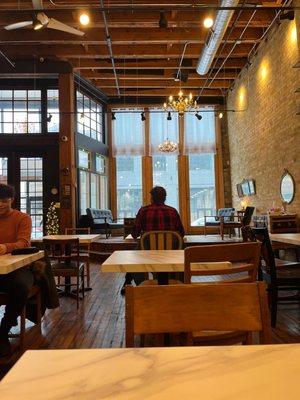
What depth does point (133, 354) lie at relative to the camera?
87 centimetres

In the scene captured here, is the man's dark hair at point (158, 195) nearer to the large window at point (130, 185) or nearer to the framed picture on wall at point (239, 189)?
the framed picture on wall at point (239, 189)

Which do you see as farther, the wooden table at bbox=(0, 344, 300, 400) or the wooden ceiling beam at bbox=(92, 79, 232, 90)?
the wooden ceiling beam at bbox=(92, 79, 232, 90)

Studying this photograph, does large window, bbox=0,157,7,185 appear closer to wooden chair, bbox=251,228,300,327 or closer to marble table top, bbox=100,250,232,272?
wooden chair, bbox=251,228,300,327

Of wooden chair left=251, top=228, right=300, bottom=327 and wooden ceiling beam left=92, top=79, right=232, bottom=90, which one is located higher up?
wooden ceiling beam left=92, top=79, right=232, bottom=90

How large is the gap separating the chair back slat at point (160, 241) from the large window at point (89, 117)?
713 cm

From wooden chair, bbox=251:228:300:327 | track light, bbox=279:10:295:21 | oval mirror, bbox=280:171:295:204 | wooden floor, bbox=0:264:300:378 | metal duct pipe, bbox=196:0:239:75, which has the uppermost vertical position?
track light, bbox=279:10:295:21

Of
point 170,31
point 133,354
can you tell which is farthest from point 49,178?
point 133,354

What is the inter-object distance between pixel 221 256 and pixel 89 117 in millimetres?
9984

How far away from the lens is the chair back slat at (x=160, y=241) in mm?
3312

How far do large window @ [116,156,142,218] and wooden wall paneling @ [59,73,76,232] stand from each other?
2.99 m

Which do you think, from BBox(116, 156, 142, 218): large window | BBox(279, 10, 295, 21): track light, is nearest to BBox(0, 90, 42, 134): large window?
BBox(116, 156, 142, 218): large window

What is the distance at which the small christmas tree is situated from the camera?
9.46m

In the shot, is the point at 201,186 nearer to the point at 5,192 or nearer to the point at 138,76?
the point at 138,76

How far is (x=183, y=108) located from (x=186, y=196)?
4142 mm
